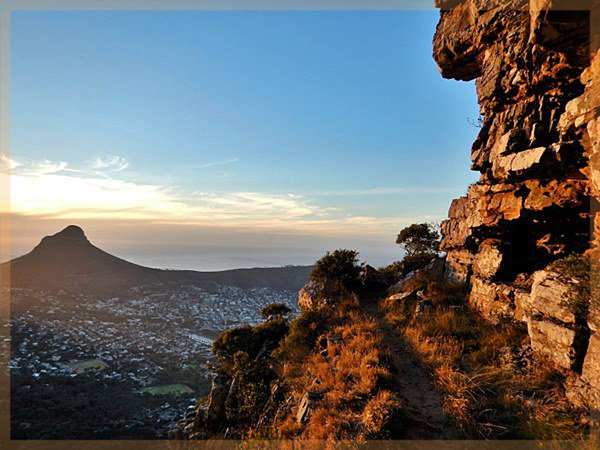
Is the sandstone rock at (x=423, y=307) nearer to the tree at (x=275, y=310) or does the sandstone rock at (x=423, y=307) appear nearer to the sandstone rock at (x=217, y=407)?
the sandstone rock at (x=217, y=407)

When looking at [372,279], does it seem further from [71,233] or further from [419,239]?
[71,233]

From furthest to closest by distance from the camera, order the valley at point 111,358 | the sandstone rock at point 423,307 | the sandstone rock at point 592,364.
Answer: the valley at point 111,358
the sandstone rock at point 423,307
the sandstone rock at point 592,364

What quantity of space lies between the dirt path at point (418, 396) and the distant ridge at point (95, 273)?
9071 centimetres

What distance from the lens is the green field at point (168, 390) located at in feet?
159

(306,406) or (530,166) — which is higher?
(530,166)

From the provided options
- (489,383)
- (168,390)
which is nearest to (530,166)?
(489,383)

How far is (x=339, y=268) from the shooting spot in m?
25.3

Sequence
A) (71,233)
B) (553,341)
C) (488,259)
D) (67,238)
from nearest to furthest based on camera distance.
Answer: (553,341), (488,259), (67,238), (71,233)

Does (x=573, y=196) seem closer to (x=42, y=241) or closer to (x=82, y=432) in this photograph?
(x=82, y=432)

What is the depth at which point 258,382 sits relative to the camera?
51.4 feet

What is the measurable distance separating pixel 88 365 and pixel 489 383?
216ft

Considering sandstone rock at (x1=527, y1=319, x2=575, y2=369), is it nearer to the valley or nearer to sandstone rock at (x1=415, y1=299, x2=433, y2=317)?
sandstone rock at (x1=415, y1=299, x2=433, y2=317)

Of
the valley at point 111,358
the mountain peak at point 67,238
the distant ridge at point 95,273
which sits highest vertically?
the mountain peak at point 67,238

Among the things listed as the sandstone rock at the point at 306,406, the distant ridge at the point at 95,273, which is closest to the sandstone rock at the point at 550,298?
the sandstone rock at the point at 306,406
